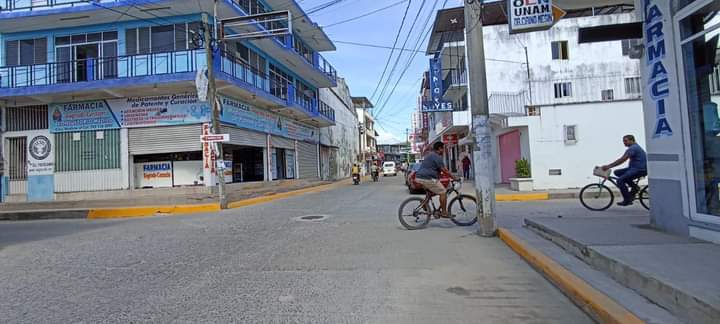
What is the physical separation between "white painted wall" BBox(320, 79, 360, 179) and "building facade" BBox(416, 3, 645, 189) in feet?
39.0

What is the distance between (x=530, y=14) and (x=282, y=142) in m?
21.3

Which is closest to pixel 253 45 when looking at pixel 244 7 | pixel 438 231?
pixel 244 7

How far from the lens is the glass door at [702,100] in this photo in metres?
A: 5.39

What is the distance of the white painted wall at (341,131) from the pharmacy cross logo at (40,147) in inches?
820

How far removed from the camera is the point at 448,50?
27.2 meters

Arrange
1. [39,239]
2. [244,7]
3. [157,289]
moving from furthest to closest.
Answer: [244,7], [39,239], [157,289]

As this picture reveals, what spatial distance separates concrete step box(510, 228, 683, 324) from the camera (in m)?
3.37

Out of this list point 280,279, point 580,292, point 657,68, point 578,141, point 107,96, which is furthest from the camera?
point 107,96

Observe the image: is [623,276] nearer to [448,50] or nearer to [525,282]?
[525,282]

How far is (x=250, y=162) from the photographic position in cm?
2466

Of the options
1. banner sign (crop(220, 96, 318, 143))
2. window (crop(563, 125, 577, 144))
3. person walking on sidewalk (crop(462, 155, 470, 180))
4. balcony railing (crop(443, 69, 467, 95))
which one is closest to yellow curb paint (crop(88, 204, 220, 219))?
banner sign (crop(220, 96, 318, 143))

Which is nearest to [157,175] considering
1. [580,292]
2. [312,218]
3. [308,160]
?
[312,218]

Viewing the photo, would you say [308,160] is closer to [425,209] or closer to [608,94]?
[608,94]

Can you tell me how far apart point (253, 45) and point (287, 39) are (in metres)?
2.98
